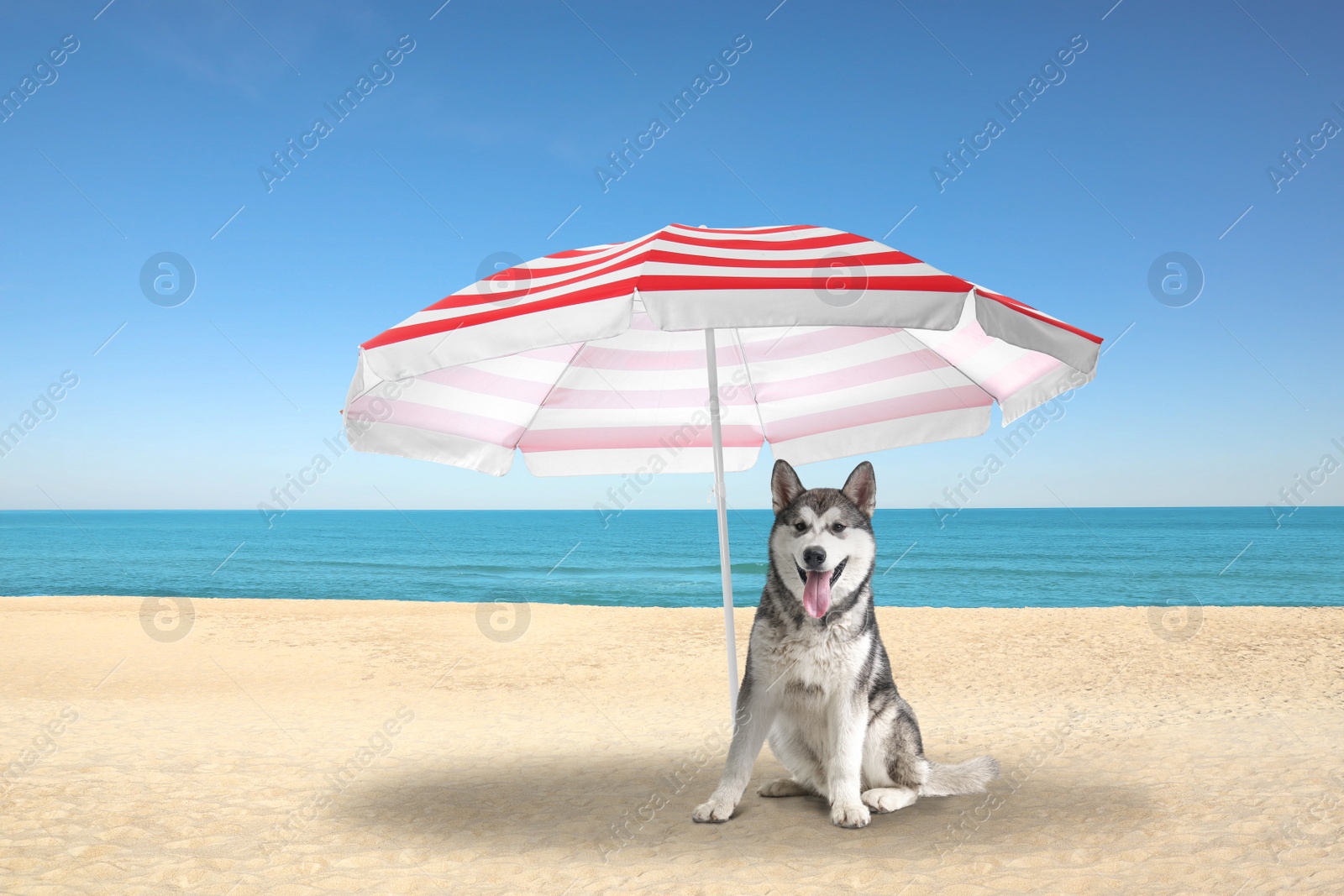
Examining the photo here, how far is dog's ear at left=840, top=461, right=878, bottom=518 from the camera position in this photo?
3.72 metres

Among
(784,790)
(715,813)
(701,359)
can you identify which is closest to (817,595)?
(715,813)

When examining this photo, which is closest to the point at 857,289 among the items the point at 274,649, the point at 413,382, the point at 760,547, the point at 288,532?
the point at 413,382

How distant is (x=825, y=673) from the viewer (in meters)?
3.63

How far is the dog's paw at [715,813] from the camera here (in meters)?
3.84

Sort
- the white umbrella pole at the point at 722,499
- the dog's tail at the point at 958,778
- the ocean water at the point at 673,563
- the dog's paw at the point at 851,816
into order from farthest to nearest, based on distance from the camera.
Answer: the ocean water at the point at 673,563
the white umbrella pole at the point at 722,499
the dog's tail at the point at 958,778
the dog's paw at the point at 851,816

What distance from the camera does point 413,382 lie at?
174 inches

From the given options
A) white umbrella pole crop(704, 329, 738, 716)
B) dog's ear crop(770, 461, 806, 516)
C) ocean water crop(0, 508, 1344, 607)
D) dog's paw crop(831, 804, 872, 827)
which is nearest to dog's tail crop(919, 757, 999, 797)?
dog's paw crop(831, 804, 872, 827)

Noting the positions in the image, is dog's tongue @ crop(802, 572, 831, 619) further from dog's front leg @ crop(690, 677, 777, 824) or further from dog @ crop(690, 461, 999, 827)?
dog's front leg @ crop(690, 677, 777, 824)

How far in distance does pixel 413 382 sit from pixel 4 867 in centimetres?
293

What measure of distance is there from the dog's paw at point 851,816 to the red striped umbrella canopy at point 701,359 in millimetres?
2168

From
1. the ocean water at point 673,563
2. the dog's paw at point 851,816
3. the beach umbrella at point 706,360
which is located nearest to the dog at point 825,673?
the dog's paw at point 851,816

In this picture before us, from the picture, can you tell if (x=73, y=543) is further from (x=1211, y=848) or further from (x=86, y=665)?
(x=1211, y=848)

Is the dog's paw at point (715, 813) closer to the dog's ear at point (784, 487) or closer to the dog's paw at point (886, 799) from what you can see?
the dog's paw at point (886, 799)

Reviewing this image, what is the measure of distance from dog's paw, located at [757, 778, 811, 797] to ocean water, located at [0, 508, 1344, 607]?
764 inches
